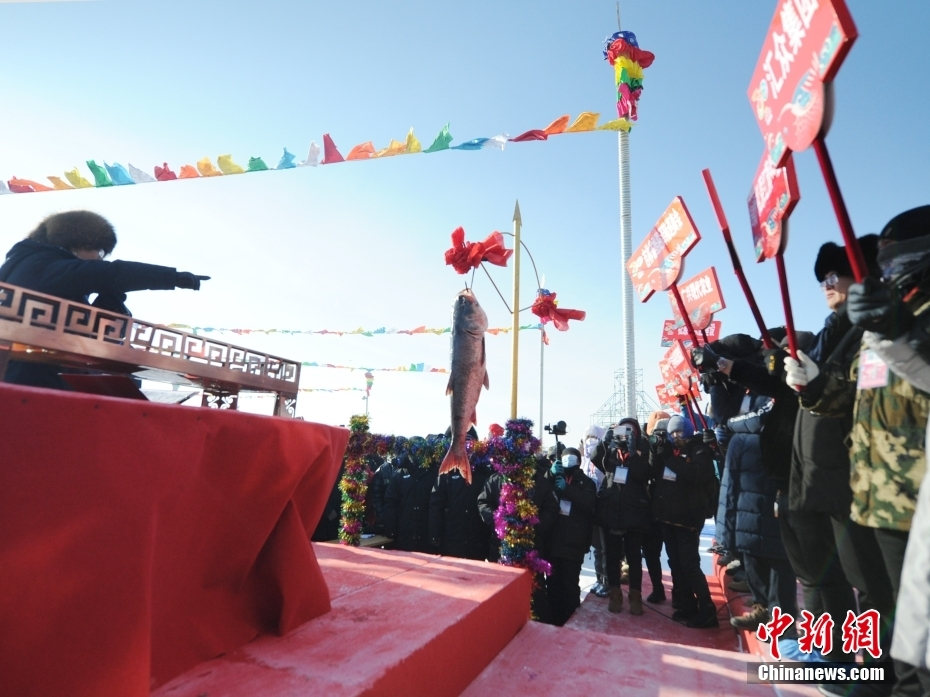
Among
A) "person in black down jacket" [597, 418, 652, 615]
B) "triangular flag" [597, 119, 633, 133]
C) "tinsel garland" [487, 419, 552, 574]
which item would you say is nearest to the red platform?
"tinsel garland" [487, 419, 552, 574]

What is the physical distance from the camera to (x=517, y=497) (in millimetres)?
4613

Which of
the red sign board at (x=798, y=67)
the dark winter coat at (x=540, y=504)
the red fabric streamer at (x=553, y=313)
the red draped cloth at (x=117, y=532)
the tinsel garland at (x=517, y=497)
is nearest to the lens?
the red draped cloth at (x=117, y=532)

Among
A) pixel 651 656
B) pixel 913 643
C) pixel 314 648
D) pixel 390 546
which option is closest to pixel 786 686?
pixel 651 656

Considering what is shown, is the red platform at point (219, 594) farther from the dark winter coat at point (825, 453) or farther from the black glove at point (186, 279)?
the dark winter coat at point (825, 453)

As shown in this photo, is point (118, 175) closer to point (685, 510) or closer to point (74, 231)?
point (74, 231)

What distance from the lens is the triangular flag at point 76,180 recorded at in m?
5.47

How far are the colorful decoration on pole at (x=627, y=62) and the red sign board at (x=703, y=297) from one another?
14.6 meters

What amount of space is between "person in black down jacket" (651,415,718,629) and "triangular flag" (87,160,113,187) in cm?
719

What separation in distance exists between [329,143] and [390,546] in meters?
5.52

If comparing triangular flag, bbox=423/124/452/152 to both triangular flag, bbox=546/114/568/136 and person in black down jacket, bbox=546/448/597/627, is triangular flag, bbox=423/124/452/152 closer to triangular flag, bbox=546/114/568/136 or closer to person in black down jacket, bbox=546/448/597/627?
triangular flag, bbox=546/114/568/136

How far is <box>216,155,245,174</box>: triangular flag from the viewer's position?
5.78 metres

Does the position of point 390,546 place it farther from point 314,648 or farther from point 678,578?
point 314,648

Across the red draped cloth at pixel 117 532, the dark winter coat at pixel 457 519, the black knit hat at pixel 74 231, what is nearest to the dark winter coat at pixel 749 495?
the dark winter coat at pixel 457 519

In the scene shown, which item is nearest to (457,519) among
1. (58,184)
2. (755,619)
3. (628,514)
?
(628,514)
